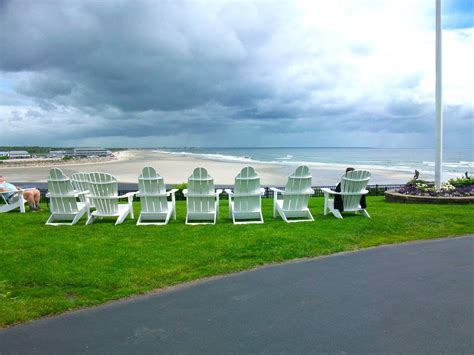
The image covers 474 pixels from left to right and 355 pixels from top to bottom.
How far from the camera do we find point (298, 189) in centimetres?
789

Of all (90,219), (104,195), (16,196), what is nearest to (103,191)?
(104,195)

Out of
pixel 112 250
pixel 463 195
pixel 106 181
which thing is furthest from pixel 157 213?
pixel 463 195

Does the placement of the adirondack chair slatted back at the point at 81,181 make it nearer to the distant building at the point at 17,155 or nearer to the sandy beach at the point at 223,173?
the sandy beach at the point at 223,173

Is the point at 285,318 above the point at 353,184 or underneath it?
underneath

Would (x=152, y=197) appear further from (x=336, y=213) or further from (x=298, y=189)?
(x=336, y=213)

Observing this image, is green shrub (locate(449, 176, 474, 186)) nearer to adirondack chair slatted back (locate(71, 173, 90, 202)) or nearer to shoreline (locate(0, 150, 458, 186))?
adirondack chair slatted back (locate(71, 173, 90, 202))

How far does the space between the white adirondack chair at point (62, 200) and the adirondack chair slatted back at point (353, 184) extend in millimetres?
5288

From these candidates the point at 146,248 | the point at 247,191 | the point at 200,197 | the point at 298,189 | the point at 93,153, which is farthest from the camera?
the point at 93,153

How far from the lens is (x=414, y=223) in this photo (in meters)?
7.36

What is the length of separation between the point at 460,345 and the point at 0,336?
11.8 ft

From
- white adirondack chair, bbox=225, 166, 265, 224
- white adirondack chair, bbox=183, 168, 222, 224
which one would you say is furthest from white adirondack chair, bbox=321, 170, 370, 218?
white adirondack chair, bbox=183, 168, 222, 224

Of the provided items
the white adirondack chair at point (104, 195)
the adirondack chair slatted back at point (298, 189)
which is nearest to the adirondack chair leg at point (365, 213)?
the adirondack chair slatted back at point (298, 189)

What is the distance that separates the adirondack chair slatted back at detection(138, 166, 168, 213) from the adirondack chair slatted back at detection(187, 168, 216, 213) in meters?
0.53

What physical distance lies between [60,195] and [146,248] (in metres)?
3.00
